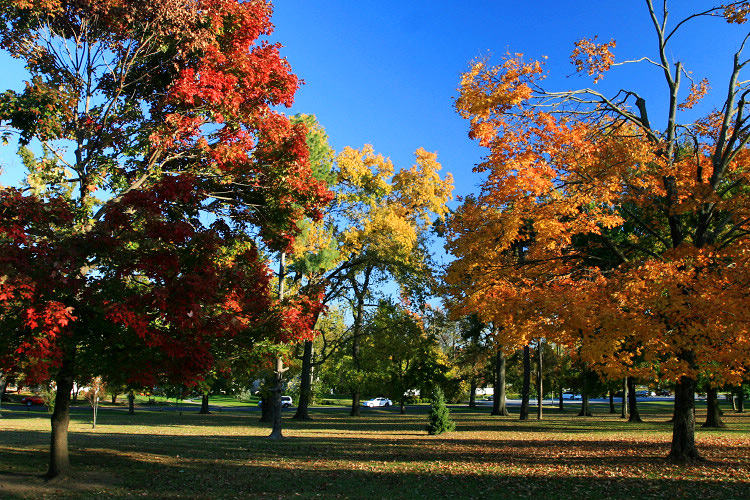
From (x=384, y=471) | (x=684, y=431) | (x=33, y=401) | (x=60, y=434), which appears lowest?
(x=33, y=401)

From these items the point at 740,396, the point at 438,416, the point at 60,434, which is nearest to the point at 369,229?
the point at 438,416

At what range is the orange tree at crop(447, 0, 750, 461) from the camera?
33.1ft

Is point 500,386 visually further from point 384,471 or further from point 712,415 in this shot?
point 384,471

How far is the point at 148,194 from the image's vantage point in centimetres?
817

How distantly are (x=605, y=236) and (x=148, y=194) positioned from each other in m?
10.3

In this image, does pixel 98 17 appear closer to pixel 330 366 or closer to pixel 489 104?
pixel 489 104

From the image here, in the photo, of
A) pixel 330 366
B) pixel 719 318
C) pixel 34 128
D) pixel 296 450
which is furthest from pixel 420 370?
pixel 34 128

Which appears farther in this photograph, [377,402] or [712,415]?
[377,402]

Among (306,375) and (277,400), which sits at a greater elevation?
(277,400)

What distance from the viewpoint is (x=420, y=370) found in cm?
4072

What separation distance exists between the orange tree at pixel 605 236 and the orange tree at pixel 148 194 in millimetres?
4633

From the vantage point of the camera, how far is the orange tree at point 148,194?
7.58m

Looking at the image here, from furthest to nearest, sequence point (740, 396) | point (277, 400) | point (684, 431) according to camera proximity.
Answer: point (740, 396) < point (277, 400) < point (684, 431)

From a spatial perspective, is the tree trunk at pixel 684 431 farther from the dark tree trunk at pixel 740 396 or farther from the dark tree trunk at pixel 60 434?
the dark tree trunk at pixel 740 396
